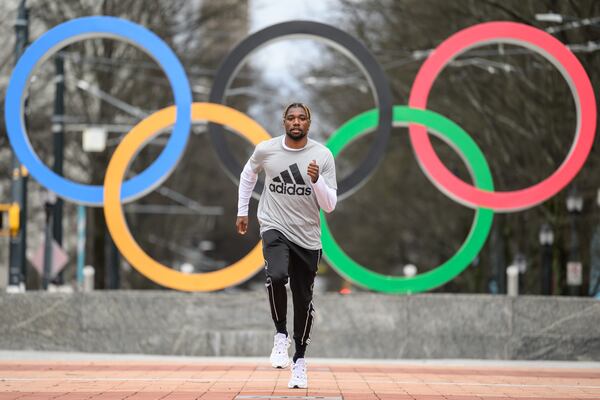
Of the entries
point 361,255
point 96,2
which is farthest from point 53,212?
point 361,255

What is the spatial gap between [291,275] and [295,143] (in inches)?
44.7

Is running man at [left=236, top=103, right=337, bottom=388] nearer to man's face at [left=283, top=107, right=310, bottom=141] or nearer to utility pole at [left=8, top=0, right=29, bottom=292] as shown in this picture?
man's face at [left=283, top=107, right=310, bottom=141]

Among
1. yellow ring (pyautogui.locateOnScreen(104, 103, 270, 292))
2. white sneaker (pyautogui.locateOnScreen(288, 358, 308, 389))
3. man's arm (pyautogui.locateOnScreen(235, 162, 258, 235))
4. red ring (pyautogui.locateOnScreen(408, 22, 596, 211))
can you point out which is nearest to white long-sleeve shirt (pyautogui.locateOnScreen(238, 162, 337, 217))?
man's arm (pyautogui.locateOnScreen(235, 162, 258, 235))

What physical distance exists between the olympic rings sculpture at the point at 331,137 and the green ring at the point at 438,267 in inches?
0.5

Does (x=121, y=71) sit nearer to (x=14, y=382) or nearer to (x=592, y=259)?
(x=592, y=259)

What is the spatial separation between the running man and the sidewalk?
580mm

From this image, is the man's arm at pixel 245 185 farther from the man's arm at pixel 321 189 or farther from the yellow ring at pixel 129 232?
the yellow ring at pixel 129 232

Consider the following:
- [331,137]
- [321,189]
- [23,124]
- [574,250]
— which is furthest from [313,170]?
[574,250]

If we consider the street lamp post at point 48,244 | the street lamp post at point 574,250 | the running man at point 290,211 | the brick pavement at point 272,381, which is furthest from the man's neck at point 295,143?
the street lamp post at point 574,250

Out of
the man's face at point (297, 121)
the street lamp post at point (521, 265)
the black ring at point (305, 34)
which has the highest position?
the black ring at point (305, 34)

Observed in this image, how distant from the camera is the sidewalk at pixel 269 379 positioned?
39.3 feet

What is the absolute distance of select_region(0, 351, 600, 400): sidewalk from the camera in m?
12.0

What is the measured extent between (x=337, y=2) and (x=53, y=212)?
1029 centimetres

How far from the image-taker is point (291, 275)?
12.2 meters
